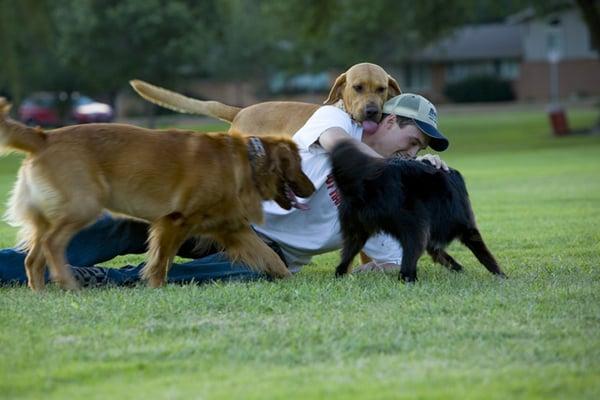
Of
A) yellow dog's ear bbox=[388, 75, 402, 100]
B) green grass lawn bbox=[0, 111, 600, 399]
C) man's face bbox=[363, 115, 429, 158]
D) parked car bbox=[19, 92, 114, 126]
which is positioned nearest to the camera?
green grass lawn bbox=[0, 111, 600, 399]

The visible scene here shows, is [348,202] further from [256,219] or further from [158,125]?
[158,125]

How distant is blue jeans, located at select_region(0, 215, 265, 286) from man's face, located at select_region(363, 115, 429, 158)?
1.34 meters

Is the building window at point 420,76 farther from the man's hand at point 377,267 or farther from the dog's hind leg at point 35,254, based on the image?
the dog's hind leg at point 35,254

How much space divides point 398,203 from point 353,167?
37 cm

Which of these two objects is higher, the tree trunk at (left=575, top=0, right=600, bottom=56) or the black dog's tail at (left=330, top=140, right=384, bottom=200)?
the black dog's tail at (left=330, top=140, right=384, bottom=200)

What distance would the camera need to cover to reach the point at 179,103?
949cm

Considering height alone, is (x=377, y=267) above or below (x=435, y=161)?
below

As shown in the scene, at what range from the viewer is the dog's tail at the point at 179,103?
8969 mm

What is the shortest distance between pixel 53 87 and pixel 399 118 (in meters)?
46.9

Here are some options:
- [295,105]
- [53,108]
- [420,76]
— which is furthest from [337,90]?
[420,76]

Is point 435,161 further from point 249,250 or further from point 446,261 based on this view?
point 249,250

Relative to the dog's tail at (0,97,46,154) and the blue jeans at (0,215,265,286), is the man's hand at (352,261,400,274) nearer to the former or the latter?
the blue jeans at (0,215,265,286)

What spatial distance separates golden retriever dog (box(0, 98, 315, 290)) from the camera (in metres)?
6.41

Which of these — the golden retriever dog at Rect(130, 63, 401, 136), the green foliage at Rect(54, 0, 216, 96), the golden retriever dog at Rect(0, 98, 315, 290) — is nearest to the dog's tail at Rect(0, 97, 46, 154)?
the golden retriever dog at Rect(0, 98, 315, 290)
